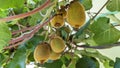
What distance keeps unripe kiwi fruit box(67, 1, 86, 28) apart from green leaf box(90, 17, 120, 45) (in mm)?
142

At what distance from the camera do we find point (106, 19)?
25.6 inches

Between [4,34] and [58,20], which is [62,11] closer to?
[58,20]

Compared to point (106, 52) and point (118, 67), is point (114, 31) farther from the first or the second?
point (106, 52)

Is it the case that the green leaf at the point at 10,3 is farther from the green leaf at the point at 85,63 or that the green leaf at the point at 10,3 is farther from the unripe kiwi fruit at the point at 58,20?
the green leaf at the point at 85,63

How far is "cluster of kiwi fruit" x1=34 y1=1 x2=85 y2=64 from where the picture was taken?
492 millimetres

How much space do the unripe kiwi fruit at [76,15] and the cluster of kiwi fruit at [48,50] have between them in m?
0.10

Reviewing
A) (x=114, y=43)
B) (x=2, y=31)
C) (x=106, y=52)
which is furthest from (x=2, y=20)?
(x=106, y=52)

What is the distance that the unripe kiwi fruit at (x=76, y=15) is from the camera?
1.61 feet

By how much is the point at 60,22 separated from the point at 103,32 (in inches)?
5.1

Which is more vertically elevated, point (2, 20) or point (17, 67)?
point (2, 20)

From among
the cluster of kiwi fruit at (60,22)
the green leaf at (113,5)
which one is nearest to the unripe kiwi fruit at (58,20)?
the cluster of kiwi fruit at (60,22)

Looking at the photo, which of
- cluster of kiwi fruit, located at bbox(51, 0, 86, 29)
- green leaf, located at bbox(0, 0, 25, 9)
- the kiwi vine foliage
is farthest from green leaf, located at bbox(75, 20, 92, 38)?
green leaf, located at bbox(0, 0, 25, 9)

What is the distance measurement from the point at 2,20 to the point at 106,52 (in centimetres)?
84

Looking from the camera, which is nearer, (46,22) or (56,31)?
(46,22)
